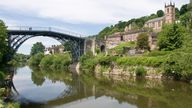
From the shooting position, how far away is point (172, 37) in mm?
72188

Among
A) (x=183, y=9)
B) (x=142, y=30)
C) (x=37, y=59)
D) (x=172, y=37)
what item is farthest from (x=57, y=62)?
(x=172, y=37)

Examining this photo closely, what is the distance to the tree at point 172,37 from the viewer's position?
71.4 metres

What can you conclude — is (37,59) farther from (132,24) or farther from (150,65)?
(150,65)

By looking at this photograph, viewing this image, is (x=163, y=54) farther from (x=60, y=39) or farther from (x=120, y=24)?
(x=120, y=24)

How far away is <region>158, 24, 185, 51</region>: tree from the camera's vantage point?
234 feet

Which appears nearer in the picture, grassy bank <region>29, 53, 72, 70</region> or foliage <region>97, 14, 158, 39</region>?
grassy bank <region>29, 53, 72, 70</region>

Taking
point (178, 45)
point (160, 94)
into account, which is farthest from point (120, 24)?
point (160, 94)

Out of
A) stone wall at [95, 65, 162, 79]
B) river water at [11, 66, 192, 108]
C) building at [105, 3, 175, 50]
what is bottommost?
river water at [11, 66, 192, 108]

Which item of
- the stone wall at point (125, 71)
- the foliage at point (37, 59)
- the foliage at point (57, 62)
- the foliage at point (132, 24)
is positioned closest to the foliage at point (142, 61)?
the stone wall at point (125, 71)

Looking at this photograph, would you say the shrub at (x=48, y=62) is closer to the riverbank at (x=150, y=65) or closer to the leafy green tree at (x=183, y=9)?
the riverbank at (x=150, y=65)

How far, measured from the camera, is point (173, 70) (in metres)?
57.8

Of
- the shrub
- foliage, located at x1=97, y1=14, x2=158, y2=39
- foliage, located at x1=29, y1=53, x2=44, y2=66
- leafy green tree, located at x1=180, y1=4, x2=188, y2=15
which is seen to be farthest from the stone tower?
foliage, located at x1=29, y1=53, x2=44, y2=66

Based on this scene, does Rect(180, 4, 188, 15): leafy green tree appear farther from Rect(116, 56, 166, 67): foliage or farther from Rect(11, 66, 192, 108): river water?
Rect(11, 66, 192, 108): river water

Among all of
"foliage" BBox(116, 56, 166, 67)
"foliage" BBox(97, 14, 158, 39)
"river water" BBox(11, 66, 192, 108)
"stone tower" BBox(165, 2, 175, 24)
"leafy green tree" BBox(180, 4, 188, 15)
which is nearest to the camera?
"river water" BBox(11, 66, 192, 108)
